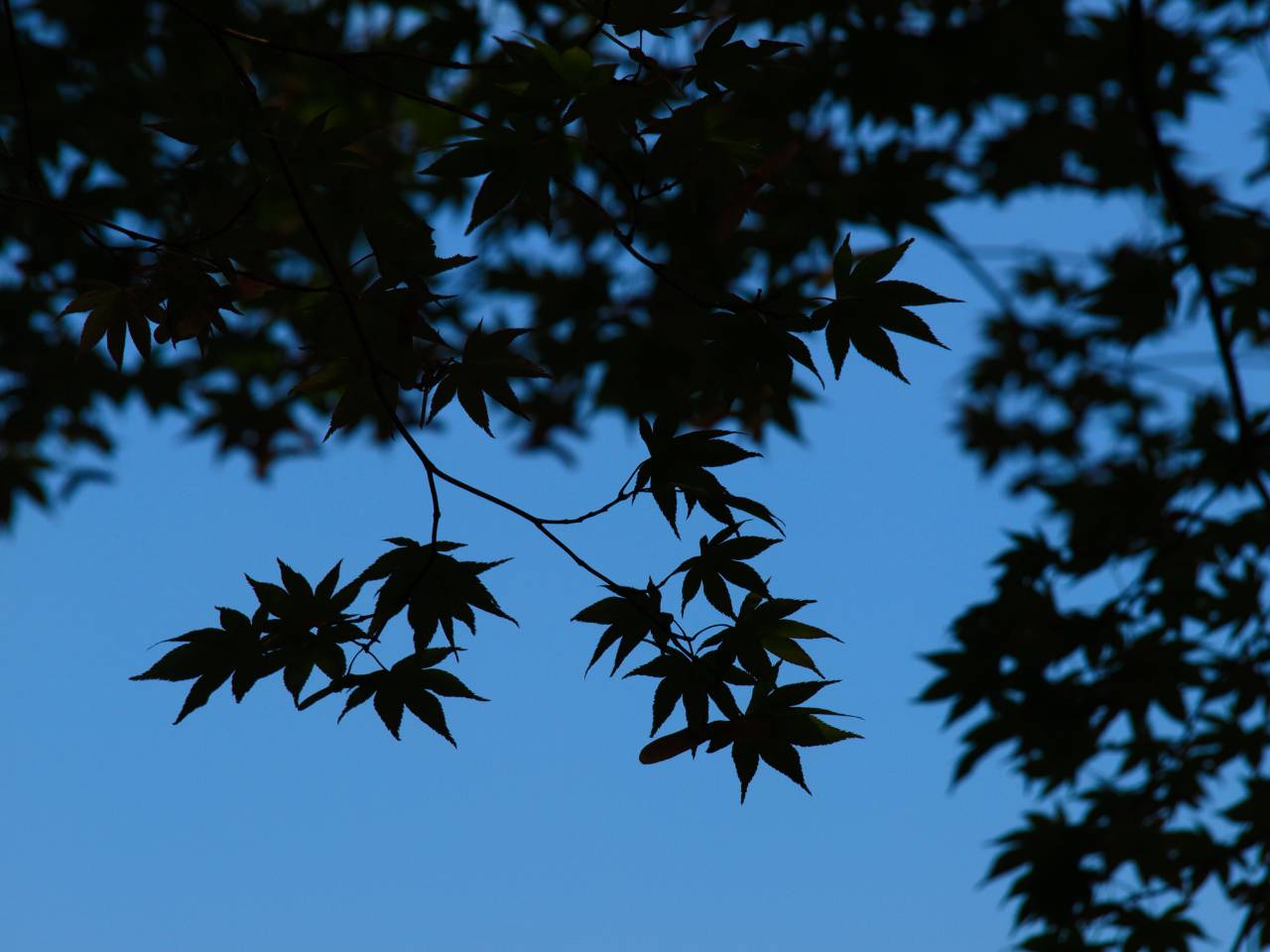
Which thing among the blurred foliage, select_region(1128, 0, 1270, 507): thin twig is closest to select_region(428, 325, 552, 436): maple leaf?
the blurred foliage

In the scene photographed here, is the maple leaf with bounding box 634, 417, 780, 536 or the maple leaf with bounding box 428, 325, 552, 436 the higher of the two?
the maple leaf with bounding box 428, 325, 552, 436

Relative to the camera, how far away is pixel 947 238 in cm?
443

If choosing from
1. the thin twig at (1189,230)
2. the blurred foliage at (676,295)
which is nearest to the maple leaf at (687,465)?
the blurred foliage at (676,295)

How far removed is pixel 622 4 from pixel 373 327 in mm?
625

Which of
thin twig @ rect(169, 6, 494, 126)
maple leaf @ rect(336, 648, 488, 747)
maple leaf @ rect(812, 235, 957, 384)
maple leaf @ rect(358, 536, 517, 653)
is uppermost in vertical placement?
thin twig @ rect(169, 6, 494, 126)

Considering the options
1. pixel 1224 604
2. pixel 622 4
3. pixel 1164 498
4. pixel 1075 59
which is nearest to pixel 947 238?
pixel 1075 59

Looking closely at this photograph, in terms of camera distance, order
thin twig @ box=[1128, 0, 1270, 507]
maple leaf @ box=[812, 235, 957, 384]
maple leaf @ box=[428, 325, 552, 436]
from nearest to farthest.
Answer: maple leaf @ box=[812, 235, 957, 384] < maple leaf @ box=[428, 325, 552, 436] < thin twig @ box=[1128, 0, 1270, 507]

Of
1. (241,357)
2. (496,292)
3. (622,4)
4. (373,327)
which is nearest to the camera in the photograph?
(622,4)

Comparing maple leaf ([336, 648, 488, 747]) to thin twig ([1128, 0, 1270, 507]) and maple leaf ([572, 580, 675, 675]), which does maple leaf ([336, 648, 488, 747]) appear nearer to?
maple leaf ([572, 580, 675, 675])

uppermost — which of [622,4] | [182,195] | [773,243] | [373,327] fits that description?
[773,243]

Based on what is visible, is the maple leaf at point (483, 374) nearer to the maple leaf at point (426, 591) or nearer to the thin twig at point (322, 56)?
the maple leaf at point (426, 591)

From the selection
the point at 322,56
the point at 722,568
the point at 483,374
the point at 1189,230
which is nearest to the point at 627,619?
the point at 722,568

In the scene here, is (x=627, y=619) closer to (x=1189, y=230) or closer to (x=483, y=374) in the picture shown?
(x=483, y=374)

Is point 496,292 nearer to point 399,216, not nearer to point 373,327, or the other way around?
point 399,216
